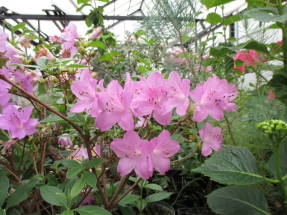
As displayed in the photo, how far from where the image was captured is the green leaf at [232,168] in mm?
575

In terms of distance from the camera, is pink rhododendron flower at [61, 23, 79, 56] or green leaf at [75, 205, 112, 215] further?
pink rhododendron flower at [61, 23, 79, 56]

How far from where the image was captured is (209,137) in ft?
1.85

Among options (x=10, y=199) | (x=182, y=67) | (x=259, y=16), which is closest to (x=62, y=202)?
(x=10, y=199)

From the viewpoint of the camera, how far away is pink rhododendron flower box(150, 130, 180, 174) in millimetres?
437

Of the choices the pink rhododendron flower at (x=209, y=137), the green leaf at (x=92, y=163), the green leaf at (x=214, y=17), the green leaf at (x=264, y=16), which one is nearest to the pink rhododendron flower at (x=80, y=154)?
the green leaf at (x=92, y=163)

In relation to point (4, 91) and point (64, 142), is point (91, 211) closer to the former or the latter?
point (4, 91)

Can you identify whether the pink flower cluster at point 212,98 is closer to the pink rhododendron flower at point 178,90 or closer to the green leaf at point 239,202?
the pink rhododendron flower at point 178,90

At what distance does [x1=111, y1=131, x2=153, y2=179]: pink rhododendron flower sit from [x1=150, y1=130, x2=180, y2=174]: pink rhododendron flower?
0.05ft

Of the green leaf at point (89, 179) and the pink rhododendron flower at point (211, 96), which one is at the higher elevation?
the pink rhododendron flower at point (211, 96)

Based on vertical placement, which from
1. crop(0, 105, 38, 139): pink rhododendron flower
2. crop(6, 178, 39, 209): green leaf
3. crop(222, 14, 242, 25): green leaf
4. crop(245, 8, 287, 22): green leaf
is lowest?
crop(6, 178, 39, 209): green leaf

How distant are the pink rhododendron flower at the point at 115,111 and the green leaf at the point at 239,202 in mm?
359

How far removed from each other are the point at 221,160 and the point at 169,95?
28cm

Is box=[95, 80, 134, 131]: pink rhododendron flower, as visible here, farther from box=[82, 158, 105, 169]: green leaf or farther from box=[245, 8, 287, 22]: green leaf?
box=[245, 8, 287, 22]: green leaf

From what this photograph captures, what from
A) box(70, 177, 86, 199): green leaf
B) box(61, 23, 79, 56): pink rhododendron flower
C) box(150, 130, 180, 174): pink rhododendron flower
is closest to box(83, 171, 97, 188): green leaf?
box(70, 177, 86, 199): green leaf
